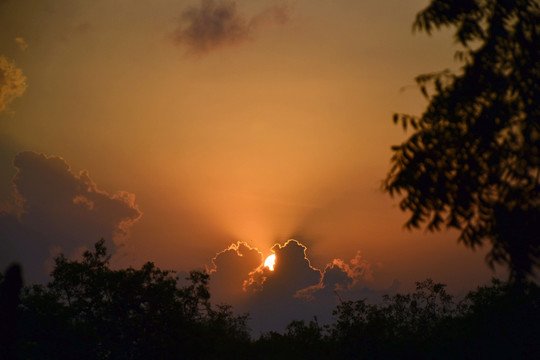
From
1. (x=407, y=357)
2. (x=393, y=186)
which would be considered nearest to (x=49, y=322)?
(x=407, y=357)

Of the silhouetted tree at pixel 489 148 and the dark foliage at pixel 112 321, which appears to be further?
the dark foliage at pixel 112 321

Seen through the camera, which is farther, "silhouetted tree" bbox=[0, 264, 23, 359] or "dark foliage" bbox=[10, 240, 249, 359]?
"dark foliage" bbox=[10, 240, 249, 359]

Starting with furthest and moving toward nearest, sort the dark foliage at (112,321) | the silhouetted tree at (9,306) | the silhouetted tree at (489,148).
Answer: the dark foliage at (112,321) → the silhouetted tree at (9,306) → the silhouetted tree at (489,148)

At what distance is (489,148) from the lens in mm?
7645

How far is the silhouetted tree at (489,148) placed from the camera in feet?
24.5

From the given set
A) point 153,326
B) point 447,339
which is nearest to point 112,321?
point 153,326

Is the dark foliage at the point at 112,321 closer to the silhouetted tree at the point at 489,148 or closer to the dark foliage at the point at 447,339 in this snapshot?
the dark foliage at the point at 447,339

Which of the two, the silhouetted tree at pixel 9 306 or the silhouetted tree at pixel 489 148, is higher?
the silhouetted tree at pixel 9 306

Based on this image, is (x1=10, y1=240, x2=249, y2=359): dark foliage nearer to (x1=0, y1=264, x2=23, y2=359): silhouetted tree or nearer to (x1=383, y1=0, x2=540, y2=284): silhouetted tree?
(x1=0, y1=264, x2=23, y2=359): silhouetted tree

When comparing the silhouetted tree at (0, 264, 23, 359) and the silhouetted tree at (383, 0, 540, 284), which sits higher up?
the silhouetted tree at (0, 264, 23, 359)

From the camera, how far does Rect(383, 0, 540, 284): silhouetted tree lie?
7.45m

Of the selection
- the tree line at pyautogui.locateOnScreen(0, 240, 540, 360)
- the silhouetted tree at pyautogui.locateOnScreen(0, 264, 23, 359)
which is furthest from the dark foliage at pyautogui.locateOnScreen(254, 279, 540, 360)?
the silhouetted tree at pyautogui.locateOnScreen(0, 264, 23, 359)

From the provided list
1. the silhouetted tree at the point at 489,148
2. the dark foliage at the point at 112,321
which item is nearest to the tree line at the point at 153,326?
the dark foliage at the point at 112,321

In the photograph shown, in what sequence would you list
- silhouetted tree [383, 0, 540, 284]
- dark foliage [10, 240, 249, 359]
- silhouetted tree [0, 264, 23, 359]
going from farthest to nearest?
1. dark foliage [10, 240, 249, 359]
2. silhouetted tree [0, 264, 23, 359]
3. silhouetted tree [383, 0, 540, 284]
